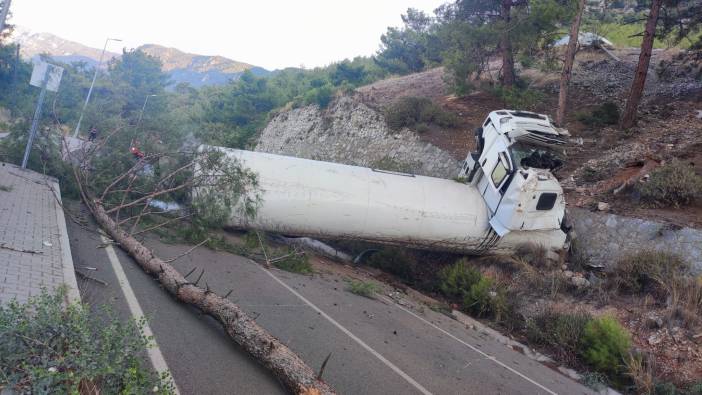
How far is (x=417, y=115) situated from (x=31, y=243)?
16035mm

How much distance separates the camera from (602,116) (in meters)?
16.7

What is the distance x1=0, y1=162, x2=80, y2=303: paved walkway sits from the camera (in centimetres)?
482

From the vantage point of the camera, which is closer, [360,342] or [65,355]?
[65,355]

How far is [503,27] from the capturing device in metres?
17.3

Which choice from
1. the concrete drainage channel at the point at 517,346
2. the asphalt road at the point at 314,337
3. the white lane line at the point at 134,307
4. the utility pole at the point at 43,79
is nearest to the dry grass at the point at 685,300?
the concrete drainage channel at the point at 517,346

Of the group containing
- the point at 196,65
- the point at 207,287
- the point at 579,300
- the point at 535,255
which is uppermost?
the point at 196,65

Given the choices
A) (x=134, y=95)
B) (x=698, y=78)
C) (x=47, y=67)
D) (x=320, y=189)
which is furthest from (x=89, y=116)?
(x=134, y=95)

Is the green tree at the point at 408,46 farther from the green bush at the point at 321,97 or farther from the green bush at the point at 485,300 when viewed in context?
the green bush at the point at 485,300

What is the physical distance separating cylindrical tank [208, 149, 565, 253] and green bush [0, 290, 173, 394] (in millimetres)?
6299

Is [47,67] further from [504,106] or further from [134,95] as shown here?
[134,95]

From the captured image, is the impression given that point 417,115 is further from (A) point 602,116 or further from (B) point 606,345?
(B) point 606,345

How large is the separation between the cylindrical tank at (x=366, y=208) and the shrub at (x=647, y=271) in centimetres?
175

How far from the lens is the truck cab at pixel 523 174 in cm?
1002

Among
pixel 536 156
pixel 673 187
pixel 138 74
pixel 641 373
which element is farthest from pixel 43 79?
pixel 138 74
